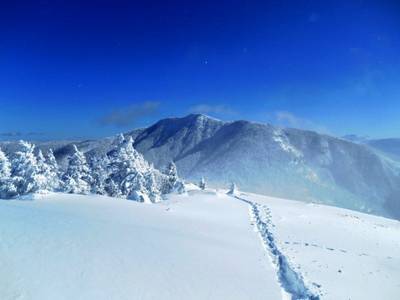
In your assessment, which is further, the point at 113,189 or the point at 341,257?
the point at 113,189

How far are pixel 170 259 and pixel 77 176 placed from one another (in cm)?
3460

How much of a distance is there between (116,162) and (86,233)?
29.8 meters

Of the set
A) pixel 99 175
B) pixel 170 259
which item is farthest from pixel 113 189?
pixel 170 259

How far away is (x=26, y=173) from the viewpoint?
35.6 m

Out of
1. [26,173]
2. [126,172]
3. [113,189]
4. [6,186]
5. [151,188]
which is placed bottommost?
[113,189]

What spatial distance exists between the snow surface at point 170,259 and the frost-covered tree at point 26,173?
11322mm

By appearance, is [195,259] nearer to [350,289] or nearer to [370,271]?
[350,289]

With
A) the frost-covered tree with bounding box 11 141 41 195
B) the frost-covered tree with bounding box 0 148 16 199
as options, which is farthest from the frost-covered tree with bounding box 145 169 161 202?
the frost-covered tree with bounding box 0 148 16 199

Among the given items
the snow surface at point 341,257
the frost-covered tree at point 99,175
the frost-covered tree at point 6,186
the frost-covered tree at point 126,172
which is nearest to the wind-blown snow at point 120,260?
the snow surface at point 341,257

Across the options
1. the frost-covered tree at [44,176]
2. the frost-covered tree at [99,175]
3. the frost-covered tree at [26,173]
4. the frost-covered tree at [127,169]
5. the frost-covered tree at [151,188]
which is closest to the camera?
the frost-covered tree at [26,173]

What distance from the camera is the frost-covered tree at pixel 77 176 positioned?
1700 inches

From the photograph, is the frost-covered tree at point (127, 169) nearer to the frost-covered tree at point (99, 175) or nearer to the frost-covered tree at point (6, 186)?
the frost-covered tree at point (99, 175)

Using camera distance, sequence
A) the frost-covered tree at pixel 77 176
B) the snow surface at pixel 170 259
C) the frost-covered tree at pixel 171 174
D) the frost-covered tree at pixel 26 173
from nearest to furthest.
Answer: the snow surface at pixel 170 259
the frost-covered tree at pixel 26 173
the frost-covered tree at pixel 77 176
the frost-covered tree at pixel 171 174

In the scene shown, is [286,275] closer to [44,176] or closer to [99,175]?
[44,176]
